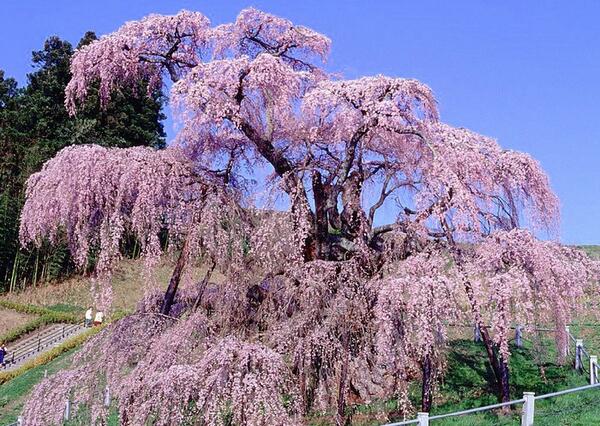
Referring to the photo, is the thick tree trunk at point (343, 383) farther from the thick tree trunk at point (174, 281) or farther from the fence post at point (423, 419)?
the thick tree trunk at point (174, 281)

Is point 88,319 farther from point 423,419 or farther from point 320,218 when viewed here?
point 423,419

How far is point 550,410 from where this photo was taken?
37.7ft

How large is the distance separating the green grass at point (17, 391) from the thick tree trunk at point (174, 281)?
5816mm

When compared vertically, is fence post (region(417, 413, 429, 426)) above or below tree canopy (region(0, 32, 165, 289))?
below

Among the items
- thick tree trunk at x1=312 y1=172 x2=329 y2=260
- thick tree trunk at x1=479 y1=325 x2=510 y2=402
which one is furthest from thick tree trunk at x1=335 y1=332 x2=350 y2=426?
thick tree trunk at x1=479 y1=325 x2=510 y2=402

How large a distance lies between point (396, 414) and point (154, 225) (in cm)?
504

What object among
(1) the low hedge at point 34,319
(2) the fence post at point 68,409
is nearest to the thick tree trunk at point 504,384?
(2) the fence post at point 68,409

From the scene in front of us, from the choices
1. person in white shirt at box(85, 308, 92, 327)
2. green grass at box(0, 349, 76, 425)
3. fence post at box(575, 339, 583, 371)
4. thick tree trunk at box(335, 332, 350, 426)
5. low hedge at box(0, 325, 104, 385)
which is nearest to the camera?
thick tree trunk at box(335, 332, 350, 426)

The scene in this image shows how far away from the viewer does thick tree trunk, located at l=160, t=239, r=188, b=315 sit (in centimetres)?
1169

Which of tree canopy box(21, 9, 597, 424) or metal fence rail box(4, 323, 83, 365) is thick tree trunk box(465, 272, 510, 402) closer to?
tree canopy box(21, 9, 597, 424)

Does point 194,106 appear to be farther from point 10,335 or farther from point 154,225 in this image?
point 10,335

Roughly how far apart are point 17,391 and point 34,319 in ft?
37.4

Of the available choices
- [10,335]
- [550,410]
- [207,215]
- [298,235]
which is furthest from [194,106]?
[10,335]

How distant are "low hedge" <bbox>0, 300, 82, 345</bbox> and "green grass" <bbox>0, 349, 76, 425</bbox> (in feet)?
17.5
